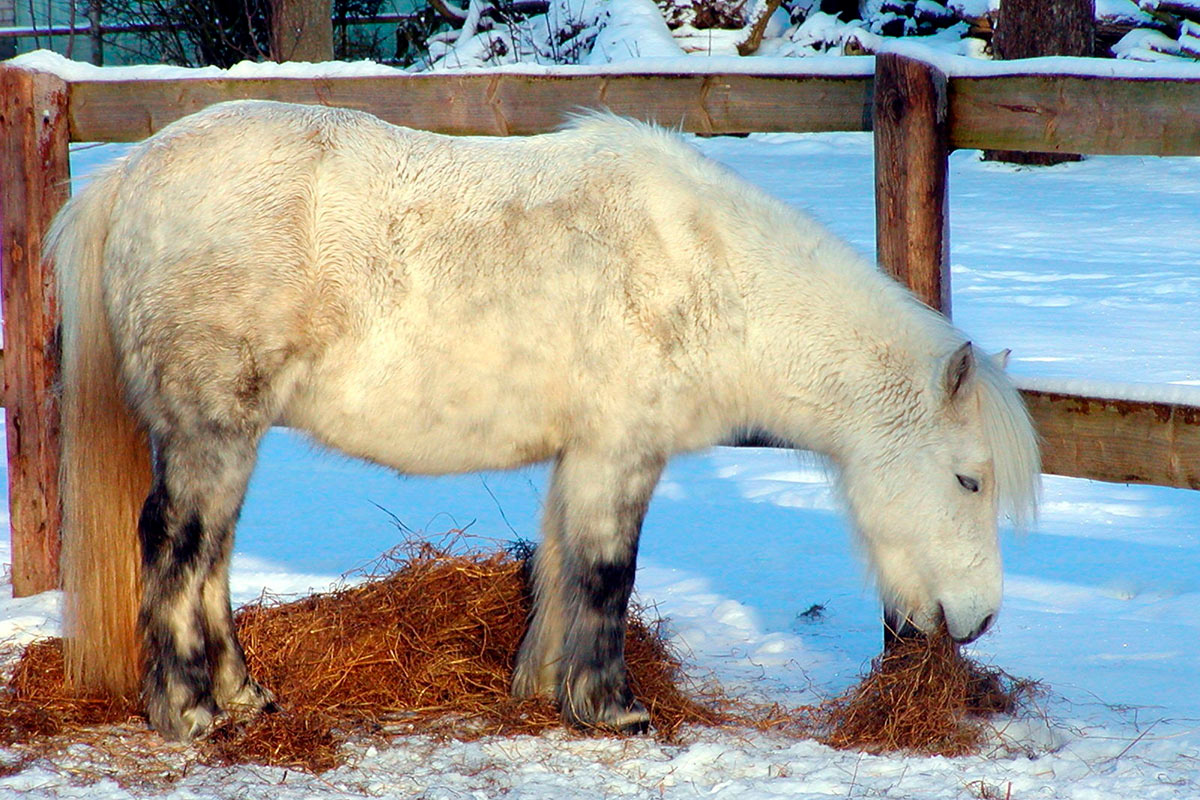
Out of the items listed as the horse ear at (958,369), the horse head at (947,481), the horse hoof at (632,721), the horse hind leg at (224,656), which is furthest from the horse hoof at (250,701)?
the horse ear at (958,369)

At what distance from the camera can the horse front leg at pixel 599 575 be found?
10.8 feet

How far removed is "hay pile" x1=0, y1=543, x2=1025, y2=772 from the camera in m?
3.21

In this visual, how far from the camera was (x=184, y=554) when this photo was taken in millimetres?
3160

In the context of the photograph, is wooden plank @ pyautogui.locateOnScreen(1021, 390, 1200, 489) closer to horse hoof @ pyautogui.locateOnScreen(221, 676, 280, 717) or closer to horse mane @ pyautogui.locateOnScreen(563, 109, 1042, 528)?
horse mane @ pyautogui.locateOnScreen(563, 109, 1042, 528)

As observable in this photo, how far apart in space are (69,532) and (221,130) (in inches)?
47.5

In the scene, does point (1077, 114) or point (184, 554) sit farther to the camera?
point (1077, 114)

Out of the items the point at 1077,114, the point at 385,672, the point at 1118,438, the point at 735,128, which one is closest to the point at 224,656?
the point at 385,672

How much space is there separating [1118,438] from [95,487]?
2815 millimetres

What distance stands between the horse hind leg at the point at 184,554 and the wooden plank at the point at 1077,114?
2186 millimetres

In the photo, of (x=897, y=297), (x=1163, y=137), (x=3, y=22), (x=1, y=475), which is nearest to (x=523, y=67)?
(x=897, y=297)

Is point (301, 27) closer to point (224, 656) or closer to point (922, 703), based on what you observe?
point (224, 656)

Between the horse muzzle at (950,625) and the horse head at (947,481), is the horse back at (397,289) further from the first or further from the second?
the horse muzzle at (950,625)

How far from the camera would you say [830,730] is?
334 cm

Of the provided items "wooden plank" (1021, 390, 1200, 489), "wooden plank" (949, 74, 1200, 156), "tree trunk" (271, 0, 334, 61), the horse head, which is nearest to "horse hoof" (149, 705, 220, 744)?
the horse head
